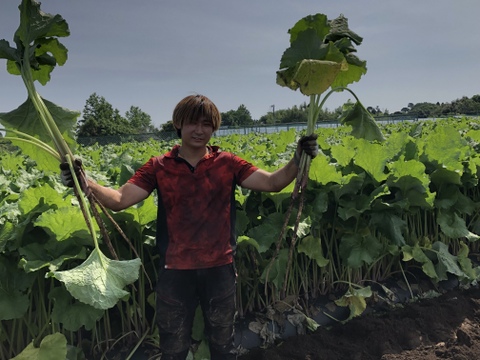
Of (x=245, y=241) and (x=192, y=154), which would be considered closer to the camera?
(x=192, y=154)

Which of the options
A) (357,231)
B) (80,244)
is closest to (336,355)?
(357,231)

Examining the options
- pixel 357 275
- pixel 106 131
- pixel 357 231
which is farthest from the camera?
pixel 106 131

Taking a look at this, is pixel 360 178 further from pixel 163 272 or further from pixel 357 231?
pixel 163 272

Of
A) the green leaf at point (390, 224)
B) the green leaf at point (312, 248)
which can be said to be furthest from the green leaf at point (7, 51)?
the green leaf at point (390, 224)

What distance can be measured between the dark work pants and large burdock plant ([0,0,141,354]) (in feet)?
1.52

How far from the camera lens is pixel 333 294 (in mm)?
3648

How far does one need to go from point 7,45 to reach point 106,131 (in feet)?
214

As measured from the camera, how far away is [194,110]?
2.19 metres

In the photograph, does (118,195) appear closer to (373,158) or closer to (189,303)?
(189,303)

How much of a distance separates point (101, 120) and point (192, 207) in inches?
2631

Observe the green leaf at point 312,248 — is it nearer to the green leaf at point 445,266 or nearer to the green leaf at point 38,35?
the green leaf at point 445,266

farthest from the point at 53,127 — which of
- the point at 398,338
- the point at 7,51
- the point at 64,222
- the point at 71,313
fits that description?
the point at 398,338

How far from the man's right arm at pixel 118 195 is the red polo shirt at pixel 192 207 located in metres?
0.05

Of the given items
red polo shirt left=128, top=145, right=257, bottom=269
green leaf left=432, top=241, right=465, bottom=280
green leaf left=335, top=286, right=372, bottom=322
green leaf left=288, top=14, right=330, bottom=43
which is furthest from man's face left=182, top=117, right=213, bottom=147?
green leaf left=432, top=241, right=465, bottom=280
